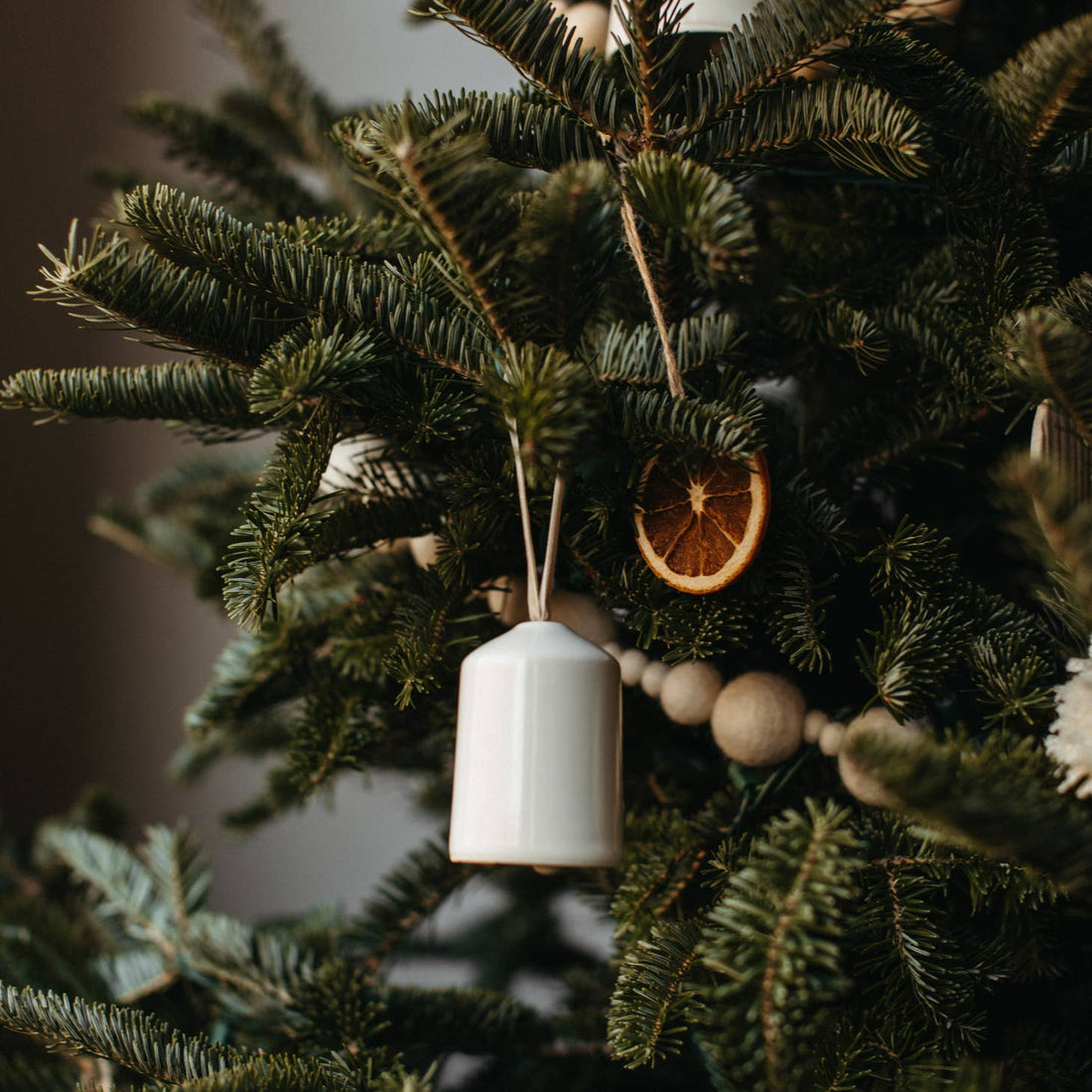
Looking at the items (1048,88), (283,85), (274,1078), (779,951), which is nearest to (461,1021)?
(274,1078)

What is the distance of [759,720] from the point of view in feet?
1.23

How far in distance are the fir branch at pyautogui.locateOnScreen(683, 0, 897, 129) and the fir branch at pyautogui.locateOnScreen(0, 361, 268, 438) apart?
0.21 m

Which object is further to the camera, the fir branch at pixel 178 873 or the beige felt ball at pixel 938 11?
the fir branch at pixel 178 873

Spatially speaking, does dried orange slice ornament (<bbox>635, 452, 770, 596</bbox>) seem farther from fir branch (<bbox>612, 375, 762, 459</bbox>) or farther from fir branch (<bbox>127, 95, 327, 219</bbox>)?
fir branch (<bbox>127, 95, 327, 219</bbox>)

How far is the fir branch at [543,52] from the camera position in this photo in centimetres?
33

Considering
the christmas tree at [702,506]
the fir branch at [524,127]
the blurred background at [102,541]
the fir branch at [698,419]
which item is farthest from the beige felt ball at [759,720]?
the blurred background at [102,541]

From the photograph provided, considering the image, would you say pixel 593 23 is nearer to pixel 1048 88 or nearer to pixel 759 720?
pixel 1048 88

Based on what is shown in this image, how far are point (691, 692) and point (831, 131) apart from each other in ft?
0.74

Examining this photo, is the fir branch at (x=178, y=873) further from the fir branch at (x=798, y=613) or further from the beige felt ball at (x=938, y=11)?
the beige felt ball at (x=938, y=11)

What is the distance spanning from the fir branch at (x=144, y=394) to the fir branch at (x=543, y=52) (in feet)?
0.54

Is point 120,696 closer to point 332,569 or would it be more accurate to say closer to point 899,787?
point 332,569

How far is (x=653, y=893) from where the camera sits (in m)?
0.39

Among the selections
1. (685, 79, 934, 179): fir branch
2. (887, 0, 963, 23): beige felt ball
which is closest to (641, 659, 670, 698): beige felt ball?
(685, 79, 934, 179): fir branch

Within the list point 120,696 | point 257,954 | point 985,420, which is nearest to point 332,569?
point 257,954
